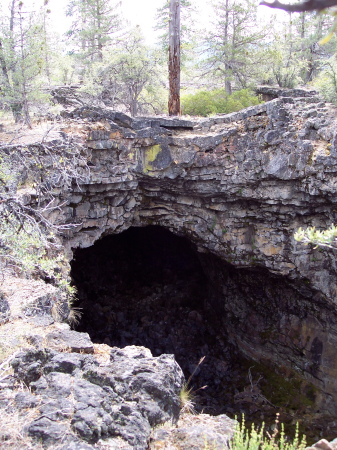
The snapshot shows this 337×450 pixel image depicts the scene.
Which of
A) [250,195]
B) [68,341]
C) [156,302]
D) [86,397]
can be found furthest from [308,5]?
[156,302]

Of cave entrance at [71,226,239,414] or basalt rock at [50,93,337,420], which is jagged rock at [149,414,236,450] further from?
cave entrance at [71,226,239,414]

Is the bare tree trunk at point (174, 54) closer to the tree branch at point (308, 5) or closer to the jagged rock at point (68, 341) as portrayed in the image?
the jagged rock at point (68, 341)

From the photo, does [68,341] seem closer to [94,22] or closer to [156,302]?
[156,302]

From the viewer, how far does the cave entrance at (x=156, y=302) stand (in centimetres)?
1241

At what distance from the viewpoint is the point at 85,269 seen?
14852 millimetres

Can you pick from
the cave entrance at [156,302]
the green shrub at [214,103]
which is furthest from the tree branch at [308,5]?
the green shrub at [214,103]

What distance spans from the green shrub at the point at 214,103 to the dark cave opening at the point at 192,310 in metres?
5.15

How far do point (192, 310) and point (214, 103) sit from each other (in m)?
7.63

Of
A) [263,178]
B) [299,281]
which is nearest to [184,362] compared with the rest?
[299,281]

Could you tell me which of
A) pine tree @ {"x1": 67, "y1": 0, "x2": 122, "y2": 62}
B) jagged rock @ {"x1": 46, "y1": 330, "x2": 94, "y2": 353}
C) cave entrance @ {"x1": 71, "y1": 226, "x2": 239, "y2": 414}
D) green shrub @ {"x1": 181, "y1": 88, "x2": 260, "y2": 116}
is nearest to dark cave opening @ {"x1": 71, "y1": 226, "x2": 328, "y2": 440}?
cave entrance @ {"x1": 71, "y1": 226, "x2": 239, "y2": 414}

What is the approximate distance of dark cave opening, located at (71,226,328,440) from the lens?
11.4 metres

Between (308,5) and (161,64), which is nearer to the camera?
(308,5)

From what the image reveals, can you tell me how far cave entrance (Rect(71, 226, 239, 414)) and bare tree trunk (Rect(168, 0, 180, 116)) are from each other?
5137 millimetres

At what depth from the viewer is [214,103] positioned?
43.7 feet
